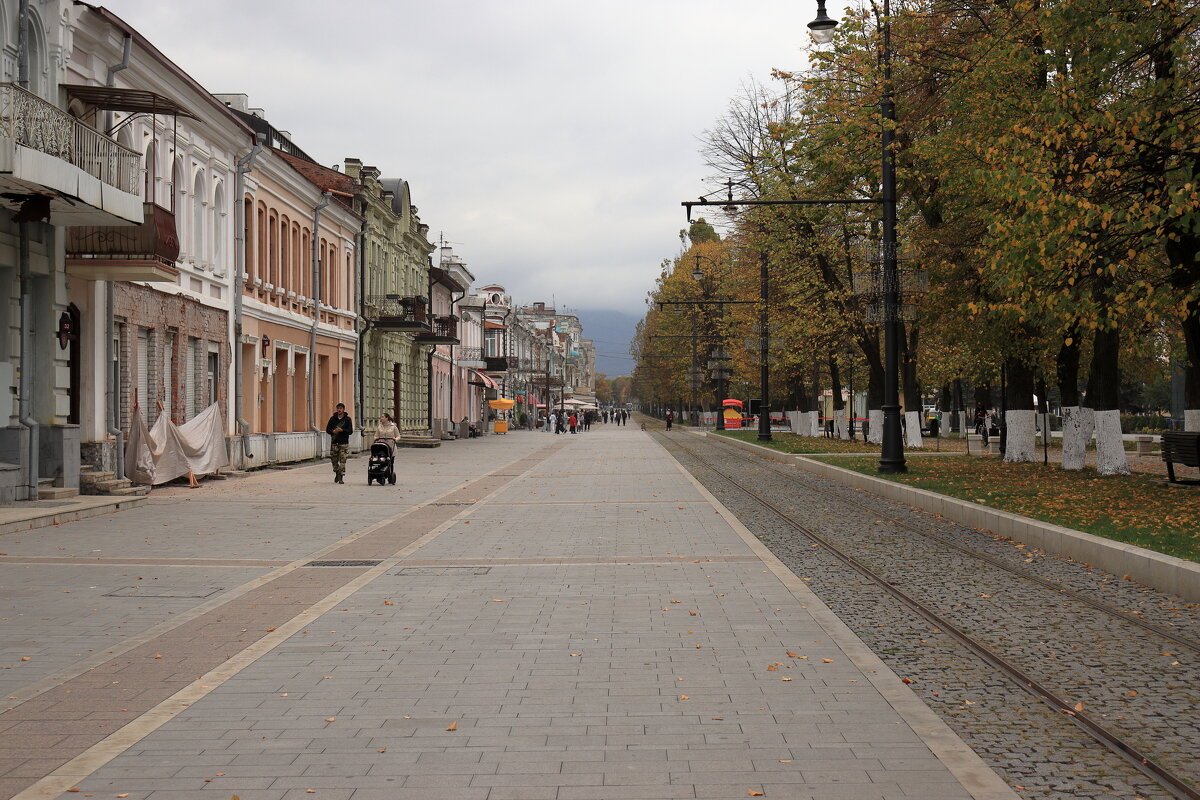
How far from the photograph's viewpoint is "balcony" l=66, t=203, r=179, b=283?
19109 mm

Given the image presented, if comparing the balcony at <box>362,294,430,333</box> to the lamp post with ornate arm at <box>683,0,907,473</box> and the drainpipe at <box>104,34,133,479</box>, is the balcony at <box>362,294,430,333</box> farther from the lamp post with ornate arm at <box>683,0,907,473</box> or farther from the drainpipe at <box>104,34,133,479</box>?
the lamp post with ornate arm at <box>683,0,907,473</box>

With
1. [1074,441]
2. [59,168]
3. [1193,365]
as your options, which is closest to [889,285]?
[1074,441]

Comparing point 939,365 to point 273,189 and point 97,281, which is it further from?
point 97,281

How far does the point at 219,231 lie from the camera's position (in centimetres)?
2816

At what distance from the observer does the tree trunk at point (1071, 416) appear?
2394 centimetres

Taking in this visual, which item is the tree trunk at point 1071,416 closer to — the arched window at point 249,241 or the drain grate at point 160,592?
the drain grate at point 160,592

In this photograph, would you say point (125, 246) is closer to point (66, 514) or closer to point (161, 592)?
point (66, 514)

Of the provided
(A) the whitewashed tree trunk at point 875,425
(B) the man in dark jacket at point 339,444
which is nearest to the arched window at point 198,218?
(B) the man in dark jacket at point 339,444

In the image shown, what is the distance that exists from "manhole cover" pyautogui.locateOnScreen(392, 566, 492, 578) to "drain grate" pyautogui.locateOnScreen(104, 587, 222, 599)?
1679 millimetres

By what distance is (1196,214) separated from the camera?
573 inches

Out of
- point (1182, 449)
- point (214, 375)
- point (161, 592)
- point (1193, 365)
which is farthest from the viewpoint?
point (214, 375)

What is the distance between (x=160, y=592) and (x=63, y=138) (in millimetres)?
9016

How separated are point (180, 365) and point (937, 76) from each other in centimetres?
1666

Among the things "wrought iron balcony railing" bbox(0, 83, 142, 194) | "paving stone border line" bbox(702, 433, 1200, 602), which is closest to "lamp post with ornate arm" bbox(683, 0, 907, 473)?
"paving stone border line" bbox(702, 433, 1200, 602)
